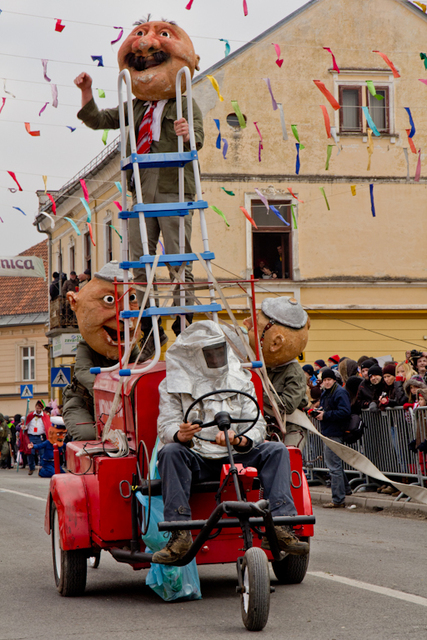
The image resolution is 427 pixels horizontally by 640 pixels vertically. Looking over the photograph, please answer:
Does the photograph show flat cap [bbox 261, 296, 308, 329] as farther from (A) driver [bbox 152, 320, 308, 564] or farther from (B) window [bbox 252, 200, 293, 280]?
(B) window [bbox 252, 200, 293, 280]

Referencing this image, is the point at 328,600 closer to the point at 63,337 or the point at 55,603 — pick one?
the point at 55,603

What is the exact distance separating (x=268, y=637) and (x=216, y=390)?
1544 mm

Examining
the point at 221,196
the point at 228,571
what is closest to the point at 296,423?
the point at 228,571

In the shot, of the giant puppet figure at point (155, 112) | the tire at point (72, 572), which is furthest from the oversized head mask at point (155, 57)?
the tire at point (72, 572)

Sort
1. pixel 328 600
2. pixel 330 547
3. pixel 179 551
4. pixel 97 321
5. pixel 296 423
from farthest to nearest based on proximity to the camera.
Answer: pixel 330 547, pixel 97 321, pixel 296 423, pixel 328 600, pixel 179 551

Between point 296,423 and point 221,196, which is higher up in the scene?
point 221,196

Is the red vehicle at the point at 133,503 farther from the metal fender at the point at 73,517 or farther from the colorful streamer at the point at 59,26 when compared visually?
the colorful streamer at the point at 59,26

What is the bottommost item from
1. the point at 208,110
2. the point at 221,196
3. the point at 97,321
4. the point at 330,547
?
the point at 330,547

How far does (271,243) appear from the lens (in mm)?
25266

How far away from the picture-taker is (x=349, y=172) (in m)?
25.7

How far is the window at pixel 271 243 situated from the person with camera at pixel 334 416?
38.3 ft

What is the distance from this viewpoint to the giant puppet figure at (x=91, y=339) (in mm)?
7977

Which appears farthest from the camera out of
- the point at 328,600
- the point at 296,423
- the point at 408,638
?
the point at 296,423

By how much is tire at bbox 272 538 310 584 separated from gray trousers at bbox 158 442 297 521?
1023 mm
